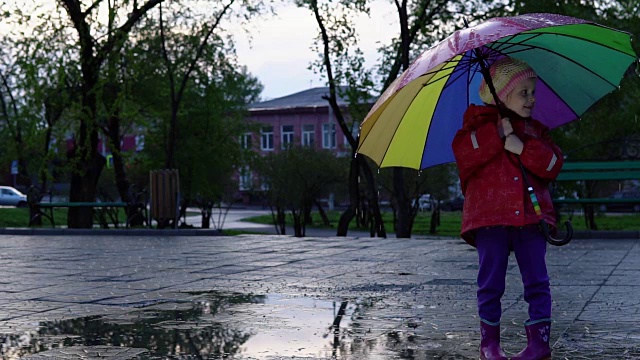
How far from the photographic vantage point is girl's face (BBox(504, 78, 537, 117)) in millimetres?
5133

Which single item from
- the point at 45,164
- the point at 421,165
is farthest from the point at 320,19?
the point at 421,165

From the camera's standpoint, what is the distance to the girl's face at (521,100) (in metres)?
5.13

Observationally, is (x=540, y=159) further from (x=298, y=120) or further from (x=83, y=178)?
(x=298, y=120)

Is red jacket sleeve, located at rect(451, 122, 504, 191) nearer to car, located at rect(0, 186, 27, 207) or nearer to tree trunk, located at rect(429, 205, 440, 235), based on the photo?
tree trunk, located at rect(429, 205, 440, 235)

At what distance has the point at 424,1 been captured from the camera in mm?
26547

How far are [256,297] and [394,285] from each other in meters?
1.49

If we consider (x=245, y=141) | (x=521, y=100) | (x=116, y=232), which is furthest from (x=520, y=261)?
(x=245, y=141)

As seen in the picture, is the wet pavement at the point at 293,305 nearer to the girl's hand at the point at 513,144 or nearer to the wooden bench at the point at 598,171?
the girl's hand at the point at 513,144

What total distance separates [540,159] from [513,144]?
0.15 metres

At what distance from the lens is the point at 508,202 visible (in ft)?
16.4

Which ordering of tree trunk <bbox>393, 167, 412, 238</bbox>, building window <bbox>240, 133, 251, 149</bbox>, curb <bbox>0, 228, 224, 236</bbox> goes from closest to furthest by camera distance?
curb <bbox>0, 228, 224, 236</bbox>
tree trunk <bbox>393, 167, 412, 238</bbox>
building window <bbox>240, 133, 251, 149</bbox>

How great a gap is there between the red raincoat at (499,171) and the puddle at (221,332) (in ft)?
3.40

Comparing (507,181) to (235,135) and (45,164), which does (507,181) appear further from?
(235,135)

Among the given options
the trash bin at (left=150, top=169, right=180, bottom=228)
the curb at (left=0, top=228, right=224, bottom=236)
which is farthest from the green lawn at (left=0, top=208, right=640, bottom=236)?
the trash bin at (left=150, top=169, right=180, bottom=228)
